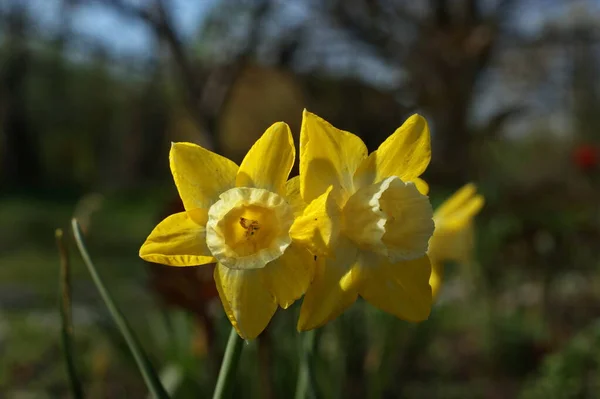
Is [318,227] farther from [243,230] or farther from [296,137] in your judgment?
[296,137]

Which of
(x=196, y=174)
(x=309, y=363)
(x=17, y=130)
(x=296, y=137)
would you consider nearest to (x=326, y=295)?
(x=196, y=174)

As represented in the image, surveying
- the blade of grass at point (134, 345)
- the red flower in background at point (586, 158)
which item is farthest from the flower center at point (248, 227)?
the red flower in background at point (586, 158)

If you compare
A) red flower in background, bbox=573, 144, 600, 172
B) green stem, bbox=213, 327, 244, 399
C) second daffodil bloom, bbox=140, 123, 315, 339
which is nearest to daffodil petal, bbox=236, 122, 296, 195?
second daffodil bloom, bbox=140, 123, 315, 339

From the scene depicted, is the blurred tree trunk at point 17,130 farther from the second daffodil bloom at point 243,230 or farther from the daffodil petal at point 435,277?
the second daffodil bloom at point 243,230

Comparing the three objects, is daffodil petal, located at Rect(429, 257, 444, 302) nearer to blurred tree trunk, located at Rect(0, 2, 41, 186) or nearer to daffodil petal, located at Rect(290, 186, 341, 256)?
daffodil petal, located at Rect(290, 186, 341, 256)

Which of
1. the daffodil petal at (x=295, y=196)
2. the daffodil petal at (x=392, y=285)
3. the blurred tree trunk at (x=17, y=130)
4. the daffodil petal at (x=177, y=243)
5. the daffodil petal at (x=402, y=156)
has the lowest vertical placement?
the blurred tree trunk at (x=17, y=130)

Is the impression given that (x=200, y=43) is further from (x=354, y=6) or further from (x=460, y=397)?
(x=460, y=397)

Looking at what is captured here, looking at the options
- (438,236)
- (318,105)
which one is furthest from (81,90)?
(438,236)
